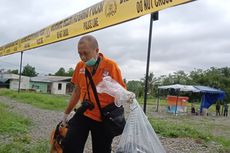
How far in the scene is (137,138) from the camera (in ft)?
10.6

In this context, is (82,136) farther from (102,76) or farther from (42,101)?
(42,101)

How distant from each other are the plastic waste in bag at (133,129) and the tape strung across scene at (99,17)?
7.24 ft

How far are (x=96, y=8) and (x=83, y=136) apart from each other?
542 centimetres

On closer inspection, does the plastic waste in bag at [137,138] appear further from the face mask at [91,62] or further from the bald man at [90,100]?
the face mask at [91,62]

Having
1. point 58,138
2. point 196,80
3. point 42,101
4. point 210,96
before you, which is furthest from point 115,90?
Answer: point 196,80

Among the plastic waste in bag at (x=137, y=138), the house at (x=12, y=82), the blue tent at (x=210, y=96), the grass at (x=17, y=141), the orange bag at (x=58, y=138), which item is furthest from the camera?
the house at (x=12, y=82)

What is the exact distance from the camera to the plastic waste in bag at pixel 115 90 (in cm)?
341

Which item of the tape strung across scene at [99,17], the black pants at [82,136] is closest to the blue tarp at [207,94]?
the tape strung across scene at [99,17]

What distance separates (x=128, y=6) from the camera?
21.9 feet

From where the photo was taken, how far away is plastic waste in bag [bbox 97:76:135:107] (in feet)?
11.2

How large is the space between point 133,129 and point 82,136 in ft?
1.89

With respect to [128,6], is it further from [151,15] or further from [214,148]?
[214,148]

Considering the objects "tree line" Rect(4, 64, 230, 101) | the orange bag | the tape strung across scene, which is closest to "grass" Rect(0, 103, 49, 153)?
the orange bag

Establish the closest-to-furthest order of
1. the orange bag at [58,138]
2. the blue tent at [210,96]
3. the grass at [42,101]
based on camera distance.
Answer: the orange bag at [58,138], the grass at [42,101], the blue tent at [210,96]
